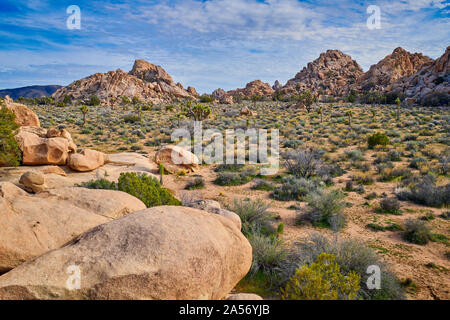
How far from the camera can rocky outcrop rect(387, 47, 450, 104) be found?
155 ft

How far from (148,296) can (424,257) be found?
252 inches

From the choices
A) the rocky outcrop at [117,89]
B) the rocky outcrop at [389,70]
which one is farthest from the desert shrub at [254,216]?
the rocky outcrop at [389,70]

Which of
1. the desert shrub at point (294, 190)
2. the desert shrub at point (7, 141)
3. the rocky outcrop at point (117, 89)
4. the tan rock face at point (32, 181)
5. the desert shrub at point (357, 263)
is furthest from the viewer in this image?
the rocky outcrop at point (117, 89)

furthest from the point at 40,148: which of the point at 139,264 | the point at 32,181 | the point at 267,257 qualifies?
the point at 267,257

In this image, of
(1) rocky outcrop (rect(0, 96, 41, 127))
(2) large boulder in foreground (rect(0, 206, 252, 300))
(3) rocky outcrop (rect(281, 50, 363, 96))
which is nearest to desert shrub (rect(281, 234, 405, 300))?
(2) large boulder in foreground (rect(0, 206, 252, 300))

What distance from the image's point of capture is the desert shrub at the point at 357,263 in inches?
172

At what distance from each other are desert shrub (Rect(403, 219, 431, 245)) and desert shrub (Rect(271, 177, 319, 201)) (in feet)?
11.3

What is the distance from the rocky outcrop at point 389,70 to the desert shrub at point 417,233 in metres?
78.3

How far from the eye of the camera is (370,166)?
13.0 meters

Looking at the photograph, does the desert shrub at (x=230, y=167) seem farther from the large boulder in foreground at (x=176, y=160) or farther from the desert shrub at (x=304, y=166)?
the desert shrub at (x=304, y=166)

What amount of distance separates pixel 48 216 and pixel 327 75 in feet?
360

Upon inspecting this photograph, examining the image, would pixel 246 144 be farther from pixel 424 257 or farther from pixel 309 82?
pixel 309 82

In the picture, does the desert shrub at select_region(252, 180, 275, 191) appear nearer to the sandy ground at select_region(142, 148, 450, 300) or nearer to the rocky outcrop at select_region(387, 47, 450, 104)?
the sandy ground at select_region(142, 148, 450, 300)

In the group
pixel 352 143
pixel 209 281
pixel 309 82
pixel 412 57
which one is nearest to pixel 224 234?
pixel 209 281
